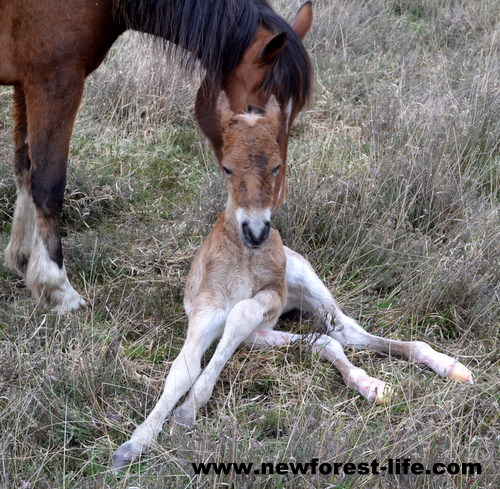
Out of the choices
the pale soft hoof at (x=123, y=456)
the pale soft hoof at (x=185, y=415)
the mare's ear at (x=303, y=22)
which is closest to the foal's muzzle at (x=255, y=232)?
the pale soft hoof at (x=185, y=415)

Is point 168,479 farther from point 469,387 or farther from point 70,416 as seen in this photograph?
point 469,387

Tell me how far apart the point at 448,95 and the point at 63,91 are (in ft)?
10.5

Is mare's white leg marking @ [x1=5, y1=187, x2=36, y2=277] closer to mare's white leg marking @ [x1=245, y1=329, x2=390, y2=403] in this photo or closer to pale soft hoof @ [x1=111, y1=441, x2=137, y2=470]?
mare's white leg marking @ [x1=245, y1=329, x2=390, y2=403]

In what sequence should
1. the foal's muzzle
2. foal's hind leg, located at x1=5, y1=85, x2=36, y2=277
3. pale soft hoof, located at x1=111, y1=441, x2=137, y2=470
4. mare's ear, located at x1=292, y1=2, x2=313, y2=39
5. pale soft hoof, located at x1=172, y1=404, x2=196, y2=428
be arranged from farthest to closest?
foal's hind leg, located at x1=5, y1=85, x2=36, y2=277
mare's ear, located at x1=292, y1=2, x2=313, y2=39
the foal's muzzle
pale soft hoof, located at x1=172, y1=404, x2=196, y2=428
pale soft hoof, located at x1=111, y1=441, x2=137, y2=470

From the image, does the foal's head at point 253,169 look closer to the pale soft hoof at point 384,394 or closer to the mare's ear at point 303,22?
the mare's ear at point 303,22

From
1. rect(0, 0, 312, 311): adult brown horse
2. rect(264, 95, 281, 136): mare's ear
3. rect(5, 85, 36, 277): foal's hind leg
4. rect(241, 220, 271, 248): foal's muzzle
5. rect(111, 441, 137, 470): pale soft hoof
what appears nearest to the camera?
rect(111, 441, 137, 470): pale soft hoof

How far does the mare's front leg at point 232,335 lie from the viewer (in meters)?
2.95

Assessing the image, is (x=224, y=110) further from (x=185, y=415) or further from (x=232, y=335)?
(x=185, y=415)

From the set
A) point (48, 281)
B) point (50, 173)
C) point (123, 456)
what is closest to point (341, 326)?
point (123, 456)

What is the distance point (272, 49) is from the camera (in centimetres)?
311

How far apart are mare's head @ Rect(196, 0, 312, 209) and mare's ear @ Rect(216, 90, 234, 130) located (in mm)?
18

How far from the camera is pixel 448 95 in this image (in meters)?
5.56

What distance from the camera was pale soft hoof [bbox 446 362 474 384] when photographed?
3.18 metres

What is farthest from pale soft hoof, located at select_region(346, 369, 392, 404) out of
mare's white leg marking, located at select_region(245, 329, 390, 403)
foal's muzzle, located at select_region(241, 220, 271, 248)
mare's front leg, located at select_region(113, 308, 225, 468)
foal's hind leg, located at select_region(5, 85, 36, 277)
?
foal's hind leg, located at select_region(5, 85, 36, 277)
